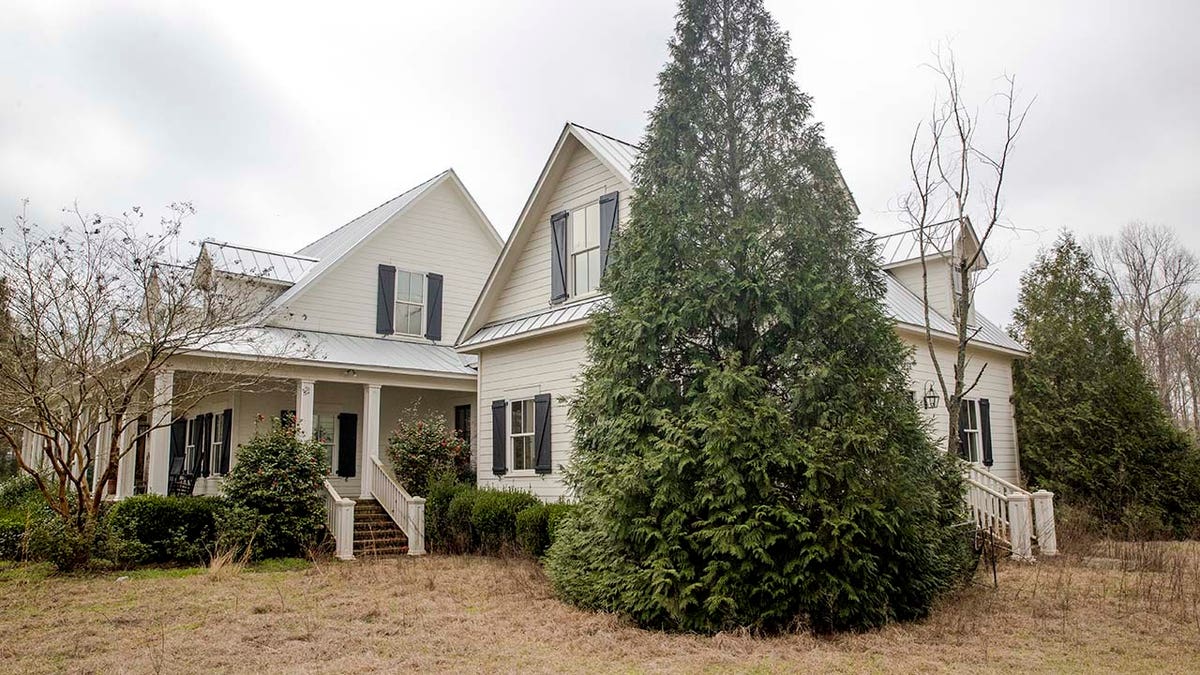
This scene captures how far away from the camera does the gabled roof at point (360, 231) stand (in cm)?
1767

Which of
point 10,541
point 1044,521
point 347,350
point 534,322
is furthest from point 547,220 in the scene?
point 10,541

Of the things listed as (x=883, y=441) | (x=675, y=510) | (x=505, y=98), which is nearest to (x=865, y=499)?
(x=883, y=441)

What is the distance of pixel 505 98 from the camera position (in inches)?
577

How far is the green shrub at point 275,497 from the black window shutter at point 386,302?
5036 millimetres

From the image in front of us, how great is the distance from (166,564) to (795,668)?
10.8 metres

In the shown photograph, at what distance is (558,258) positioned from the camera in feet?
47.2

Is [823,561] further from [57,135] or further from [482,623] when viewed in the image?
[57,135]

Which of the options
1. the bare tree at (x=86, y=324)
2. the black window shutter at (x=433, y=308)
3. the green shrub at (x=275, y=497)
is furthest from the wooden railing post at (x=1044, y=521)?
the bare tree at (x=86, y=324)

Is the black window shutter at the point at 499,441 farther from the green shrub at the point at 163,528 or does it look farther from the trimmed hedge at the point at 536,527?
the green shrub at the point at 163,528

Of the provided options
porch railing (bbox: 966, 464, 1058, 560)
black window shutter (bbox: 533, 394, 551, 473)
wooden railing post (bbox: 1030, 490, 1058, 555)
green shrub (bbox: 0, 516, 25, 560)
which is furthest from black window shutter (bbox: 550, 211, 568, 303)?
green shrub (bbox: 0, 516, 25, 560)

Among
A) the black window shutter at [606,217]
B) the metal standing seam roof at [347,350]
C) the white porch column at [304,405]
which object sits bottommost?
the white porch column at [304,405]

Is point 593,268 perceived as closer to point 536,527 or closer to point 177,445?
point 536,527

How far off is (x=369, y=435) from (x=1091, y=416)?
47.8 ft

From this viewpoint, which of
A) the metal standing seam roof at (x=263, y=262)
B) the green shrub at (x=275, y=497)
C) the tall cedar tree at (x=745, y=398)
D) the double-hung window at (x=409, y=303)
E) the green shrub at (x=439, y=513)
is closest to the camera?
the tall cedar tree at (x=745, y=398)
